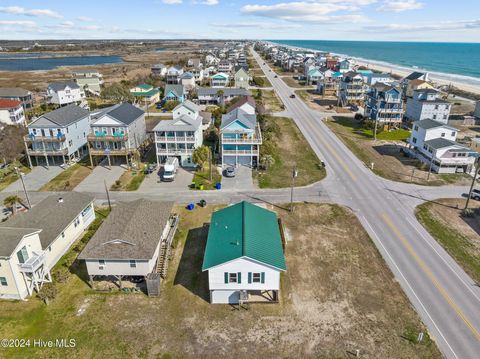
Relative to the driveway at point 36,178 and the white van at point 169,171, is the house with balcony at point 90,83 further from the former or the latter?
the white van at point 169,171

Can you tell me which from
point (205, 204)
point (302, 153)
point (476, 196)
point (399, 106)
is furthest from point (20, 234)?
point (399, 106)

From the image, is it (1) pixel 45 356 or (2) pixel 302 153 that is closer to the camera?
(1) pixel 45 356

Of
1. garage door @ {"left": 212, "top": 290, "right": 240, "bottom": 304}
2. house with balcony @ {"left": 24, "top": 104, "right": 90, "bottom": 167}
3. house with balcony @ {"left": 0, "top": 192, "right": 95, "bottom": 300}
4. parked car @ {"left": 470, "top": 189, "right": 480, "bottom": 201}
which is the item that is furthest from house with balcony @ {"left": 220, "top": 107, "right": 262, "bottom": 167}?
parked car @ {"left": 470, "top": 189, "right": 480, "bottom": 201}

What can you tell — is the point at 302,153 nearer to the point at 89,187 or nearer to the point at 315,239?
the point at 315,239

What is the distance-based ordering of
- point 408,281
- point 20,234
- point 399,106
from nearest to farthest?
point 20,234
point 408,281
point 399,106

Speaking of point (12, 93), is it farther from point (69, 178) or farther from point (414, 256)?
point (414, 256)

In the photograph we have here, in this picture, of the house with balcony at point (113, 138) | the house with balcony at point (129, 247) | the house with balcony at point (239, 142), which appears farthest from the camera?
the house with balcony at point (113, 138)

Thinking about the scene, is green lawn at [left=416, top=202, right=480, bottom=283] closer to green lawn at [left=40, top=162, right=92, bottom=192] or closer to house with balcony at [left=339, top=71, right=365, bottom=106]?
green lawn at [left=40, top=162, right=92, bottom=192]

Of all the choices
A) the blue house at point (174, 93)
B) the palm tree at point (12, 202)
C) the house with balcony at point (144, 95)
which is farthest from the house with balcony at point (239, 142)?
the house with balcony at point (144, 95)
